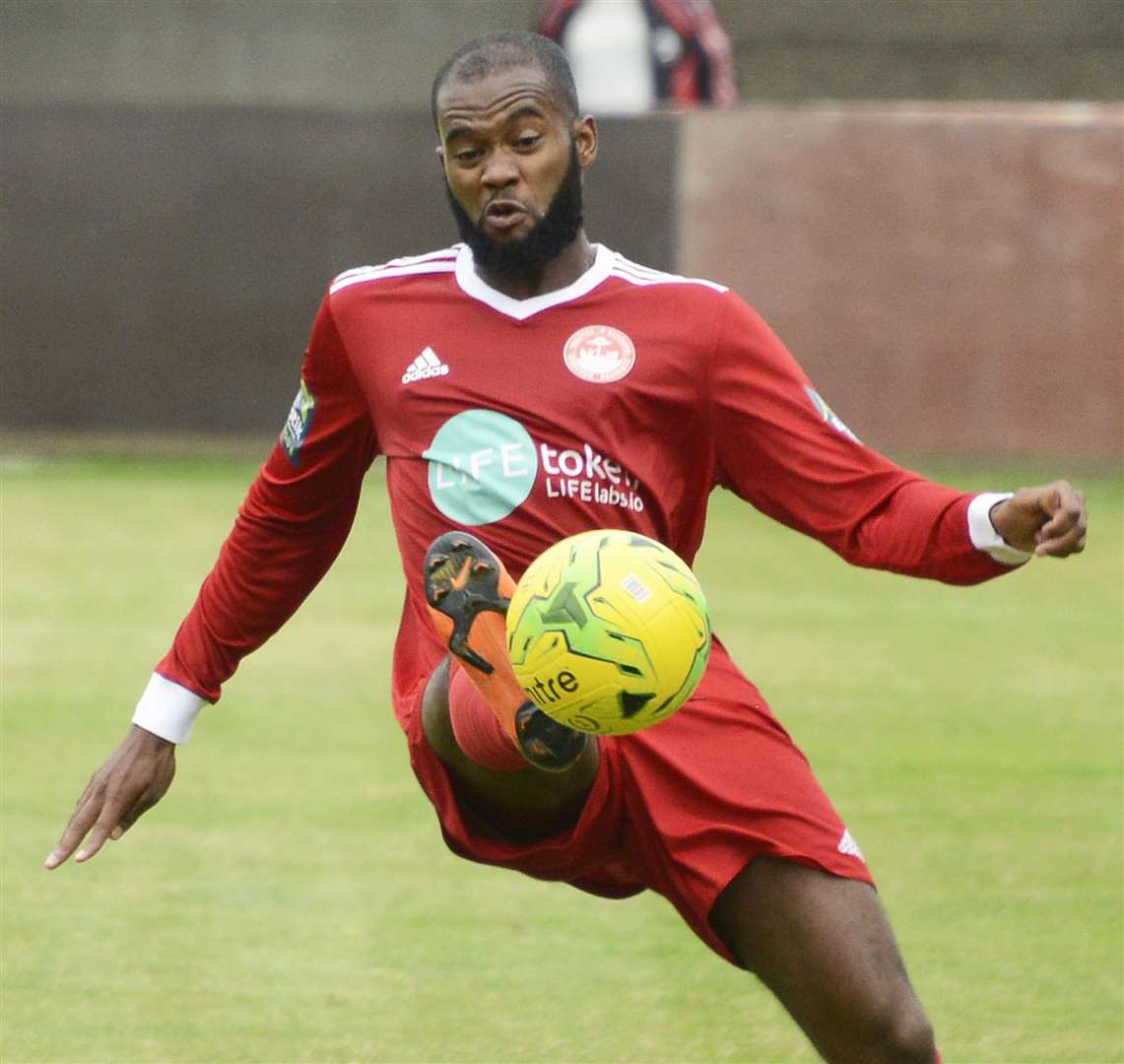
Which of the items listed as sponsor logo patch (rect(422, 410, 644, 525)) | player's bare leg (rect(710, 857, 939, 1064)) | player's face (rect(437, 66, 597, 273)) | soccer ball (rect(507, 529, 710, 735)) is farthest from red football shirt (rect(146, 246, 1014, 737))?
player's bare leg (rect(710, 857, 939, 1064))

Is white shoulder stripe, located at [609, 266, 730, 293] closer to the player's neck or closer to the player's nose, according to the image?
the player's neck

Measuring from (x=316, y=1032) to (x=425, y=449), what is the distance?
1644 millimetres

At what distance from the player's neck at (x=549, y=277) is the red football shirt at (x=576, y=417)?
2 cm

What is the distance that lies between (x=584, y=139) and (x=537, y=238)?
0.28m

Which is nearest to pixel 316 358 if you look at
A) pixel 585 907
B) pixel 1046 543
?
pixel 1046 543

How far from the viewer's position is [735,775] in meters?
4.07

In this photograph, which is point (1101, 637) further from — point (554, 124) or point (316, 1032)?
point (554, 124)

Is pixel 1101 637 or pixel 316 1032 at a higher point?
pixel 316 1032

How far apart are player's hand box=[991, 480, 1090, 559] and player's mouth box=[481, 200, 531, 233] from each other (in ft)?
3.44

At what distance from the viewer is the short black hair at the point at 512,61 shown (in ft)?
13.8

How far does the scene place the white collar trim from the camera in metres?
4.30

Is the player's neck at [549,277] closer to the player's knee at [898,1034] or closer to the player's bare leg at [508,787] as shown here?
the player's bare leg at [508,787]

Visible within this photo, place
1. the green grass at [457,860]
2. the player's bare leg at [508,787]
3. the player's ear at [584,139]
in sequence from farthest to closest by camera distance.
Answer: the green grass at [457,860]
the player's ear at [584,139]
the player's bare leg at [508,787]

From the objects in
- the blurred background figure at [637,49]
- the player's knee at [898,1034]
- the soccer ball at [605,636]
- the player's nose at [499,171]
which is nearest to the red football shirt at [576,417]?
the player's nose at [499,171]
